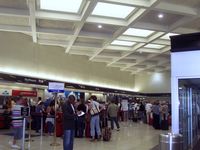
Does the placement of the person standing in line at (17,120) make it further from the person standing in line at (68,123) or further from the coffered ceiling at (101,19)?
the coffered ceiling at (101,19)

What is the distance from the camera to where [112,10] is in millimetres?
11578

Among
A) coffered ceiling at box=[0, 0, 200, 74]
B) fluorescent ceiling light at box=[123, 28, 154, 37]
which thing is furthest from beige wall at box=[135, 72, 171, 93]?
fluorescent ceiling light at box=[123, 28, 154, 37]

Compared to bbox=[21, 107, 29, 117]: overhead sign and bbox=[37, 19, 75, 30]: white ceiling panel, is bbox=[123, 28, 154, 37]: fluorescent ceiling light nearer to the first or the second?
bbox=[37, 19, 75, 30]: white ceiling panel

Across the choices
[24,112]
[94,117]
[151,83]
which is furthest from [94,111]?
[151,83]

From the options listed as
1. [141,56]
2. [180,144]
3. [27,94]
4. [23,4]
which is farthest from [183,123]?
[141,56]

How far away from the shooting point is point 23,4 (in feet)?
36.3

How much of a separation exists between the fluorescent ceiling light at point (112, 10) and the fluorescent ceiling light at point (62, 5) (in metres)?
0.79

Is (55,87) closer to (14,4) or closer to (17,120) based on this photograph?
(17,120)

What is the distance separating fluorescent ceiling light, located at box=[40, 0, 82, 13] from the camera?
10680 millimetres

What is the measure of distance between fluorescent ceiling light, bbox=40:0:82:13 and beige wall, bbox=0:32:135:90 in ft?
17.4

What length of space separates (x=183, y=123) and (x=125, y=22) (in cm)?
621

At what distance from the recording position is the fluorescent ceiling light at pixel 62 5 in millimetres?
10680

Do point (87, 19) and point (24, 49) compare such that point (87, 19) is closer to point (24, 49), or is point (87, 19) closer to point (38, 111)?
point (38, 111)

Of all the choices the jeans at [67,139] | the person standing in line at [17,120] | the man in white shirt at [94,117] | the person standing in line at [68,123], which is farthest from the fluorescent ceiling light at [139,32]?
the jeans at [67,139]
